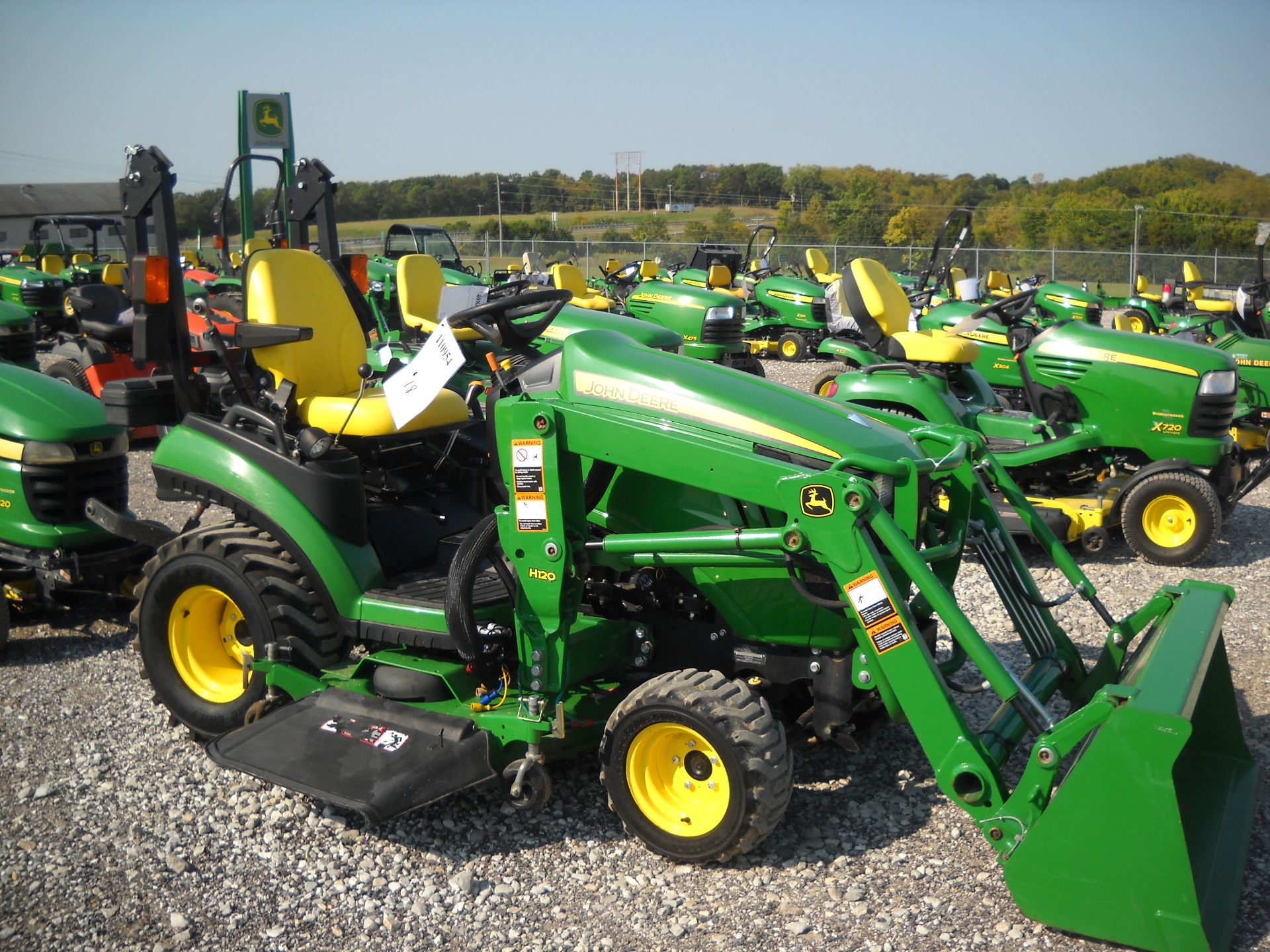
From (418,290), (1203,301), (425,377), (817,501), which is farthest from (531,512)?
(1203,301)

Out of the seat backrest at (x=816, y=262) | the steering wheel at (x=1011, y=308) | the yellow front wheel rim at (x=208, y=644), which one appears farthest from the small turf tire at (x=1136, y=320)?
the yellow front wheel rim at (x=208, y=644)

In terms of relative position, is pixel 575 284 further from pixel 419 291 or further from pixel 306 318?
pixel 306 318

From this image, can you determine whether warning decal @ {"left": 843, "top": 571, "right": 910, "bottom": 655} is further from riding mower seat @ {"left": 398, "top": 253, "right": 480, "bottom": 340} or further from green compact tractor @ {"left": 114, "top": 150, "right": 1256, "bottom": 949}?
riding mower seat @ {"left": 398, "top": 253, "right": 480, "bottom": 340}

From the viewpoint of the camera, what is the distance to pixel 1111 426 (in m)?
6.88

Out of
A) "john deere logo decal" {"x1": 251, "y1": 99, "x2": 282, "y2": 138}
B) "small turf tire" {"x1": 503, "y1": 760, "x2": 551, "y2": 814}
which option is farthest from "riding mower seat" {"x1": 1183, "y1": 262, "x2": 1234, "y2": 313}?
"small turf tire" {"x1": 503, "y1": 760, "x2": 551, "y2": 814}

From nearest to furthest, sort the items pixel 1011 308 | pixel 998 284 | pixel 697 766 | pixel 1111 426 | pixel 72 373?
pixel 697 766 → pixel 1111 426 → pixel 1011 308 → pixel 72 373 → pixel 998 284

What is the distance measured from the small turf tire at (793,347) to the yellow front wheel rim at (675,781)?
516 inches

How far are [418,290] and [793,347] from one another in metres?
8.42

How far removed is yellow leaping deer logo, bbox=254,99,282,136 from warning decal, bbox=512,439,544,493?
1420 cm

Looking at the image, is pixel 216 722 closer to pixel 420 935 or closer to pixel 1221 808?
pixel 420 935

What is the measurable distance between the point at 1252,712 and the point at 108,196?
51316mm

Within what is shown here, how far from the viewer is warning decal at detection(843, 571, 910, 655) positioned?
290cm

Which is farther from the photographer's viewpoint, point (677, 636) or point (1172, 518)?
point (1172, 518)

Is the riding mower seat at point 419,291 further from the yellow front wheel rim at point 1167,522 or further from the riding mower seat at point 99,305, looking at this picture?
the yellow front wheel rim at point 1167,522
